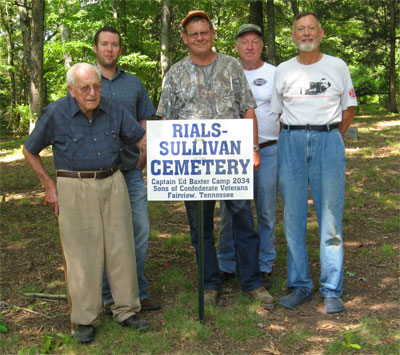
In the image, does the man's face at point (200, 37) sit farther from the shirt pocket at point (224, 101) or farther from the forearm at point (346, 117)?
the forearm at point (346, 117)

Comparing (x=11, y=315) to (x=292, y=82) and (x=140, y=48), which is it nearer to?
(x=292, y=82)

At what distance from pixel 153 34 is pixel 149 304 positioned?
749 inches

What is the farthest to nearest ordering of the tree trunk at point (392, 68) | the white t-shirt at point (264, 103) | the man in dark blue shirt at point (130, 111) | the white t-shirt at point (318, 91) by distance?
the tree trunk at point (392, 68) → the white t-shirt at point (264, 103) → the man in dark blue shirt at point (130, 111) → the white t-shirt at point (318, 91)

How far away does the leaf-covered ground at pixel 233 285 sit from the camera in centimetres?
363

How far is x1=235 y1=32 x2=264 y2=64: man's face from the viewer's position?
15.3 feet

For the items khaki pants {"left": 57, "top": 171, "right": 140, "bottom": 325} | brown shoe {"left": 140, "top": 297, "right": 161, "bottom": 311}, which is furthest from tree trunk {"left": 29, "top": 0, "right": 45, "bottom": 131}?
brown shoe {"left": 140, "top": 297, "right": 161, "bottom": 311}

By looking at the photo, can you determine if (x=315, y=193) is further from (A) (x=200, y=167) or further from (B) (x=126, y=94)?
(B) (x=126, y=94)

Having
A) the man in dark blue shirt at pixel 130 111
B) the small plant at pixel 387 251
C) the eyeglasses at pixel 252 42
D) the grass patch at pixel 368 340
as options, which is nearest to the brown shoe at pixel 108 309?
the man in dark blue shirt at pixel 130 111

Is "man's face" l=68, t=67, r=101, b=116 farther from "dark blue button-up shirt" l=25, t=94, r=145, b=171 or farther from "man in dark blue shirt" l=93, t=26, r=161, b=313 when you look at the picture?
"man in dark blue shirt" l=93, t=26, r=161, b=313

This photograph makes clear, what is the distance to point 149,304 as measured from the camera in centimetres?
430

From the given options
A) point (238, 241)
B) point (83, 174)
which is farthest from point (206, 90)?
point (238, 241)

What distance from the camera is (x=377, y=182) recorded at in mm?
9094

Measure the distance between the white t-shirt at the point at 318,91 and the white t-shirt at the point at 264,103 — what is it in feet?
1.63

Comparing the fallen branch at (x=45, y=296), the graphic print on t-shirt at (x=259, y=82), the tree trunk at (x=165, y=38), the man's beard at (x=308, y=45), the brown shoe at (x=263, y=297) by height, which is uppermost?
the tree trunk at (x=165, y=38)
